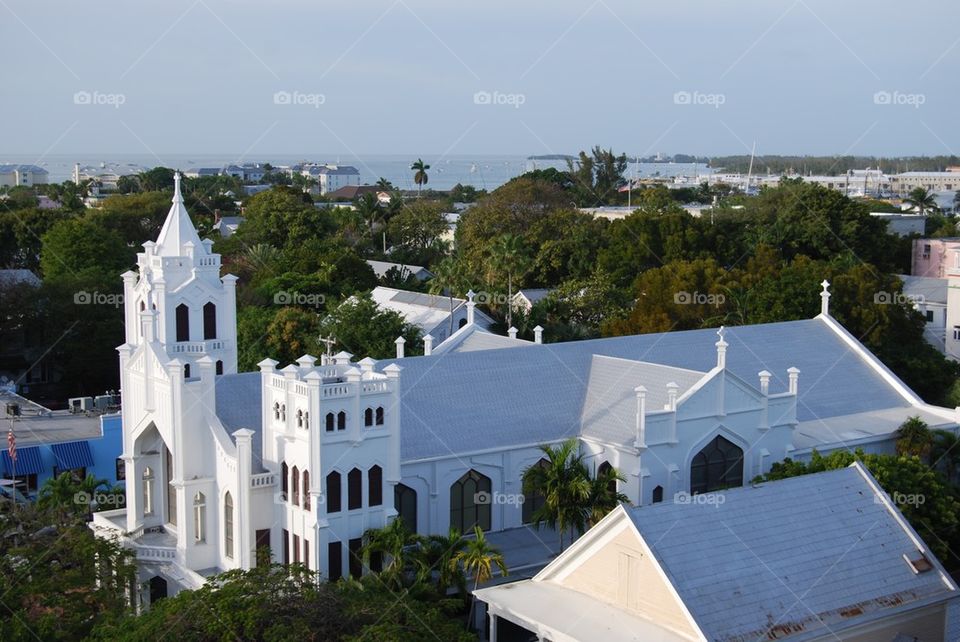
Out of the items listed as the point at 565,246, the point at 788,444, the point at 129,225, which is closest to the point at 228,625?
the point at 788,444

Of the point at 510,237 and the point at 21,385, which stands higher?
A: the point at 510,237

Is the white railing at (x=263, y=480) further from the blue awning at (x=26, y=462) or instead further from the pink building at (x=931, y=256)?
the pink building at (x=931, y=256)

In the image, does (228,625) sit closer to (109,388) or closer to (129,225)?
(109,388)

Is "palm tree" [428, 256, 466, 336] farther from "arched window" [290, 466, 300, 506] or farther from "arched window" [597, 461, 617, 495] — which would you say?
"arched window" [290, 466, 300, 506]

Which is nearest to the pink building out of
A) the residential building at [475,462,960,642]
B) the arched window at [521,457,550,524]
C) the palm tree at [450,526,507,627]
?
the arched window at [521,457,550,524]

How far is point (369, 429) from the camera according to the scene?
29.7 m

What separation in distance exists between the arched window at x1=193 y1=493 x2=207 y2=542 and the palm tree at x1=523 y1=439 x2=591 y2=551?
29.2 ft

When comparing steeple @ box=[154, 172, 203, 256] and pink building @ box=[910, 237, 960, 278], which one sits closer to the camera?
steeple @ box=[154, 172, 203, 256]

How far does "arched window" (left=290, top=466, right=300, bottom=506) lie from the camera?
29703 mm

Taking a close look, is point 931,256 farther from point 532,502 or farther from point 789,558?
point 789,558

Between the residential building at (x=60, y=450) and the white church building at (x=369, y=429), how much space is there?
12469 millimetres

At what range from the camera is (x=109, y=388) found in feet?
219

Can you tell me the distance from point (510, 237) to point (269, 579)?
151 feet

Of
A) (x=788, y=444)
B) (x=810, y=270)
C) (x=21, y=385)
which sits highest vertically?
(x=810, y=270)
